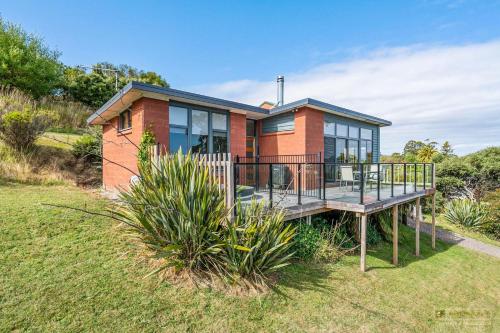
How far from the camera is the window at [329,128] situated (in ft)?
37.4

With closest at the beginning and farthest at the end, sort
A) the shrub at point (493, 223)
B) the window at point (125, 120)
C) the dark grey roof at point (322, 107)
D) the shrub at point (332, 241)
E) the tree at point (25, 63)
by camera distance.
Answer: the shrub at point (332, 241)
the window at point (125, 120)
the dark grey roof at point (322, 107)
the shrub at point (493, 223)
the tree at point (25, 63)

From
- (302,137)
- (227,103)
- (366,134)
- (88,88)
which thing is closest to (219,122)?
(227,103)

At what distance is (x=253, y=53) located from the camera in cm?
1419

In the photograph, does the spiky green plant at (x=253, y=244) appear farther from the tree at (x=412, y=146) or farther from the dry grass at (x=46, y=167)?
the tree at (x=412, y=146)

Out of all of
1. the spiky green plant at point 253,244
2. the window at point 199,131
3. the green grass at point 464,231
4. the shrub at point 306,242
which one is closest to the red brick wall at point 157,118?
the window at point 199,131

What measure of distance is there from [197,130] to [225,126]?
4.15 ft

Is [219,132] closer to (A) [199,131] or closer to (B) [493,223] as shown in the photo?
(A) [199,131]

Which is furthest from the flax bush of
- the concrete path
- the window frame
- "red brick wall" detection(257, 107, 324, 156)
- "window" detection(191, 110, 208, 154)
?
the concrete path

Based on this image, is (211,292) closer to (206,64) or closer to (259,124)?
(259,124)

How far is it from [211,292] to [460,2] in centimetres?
1168

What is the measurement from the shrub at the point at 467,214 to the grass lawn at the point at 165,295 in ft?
26.5

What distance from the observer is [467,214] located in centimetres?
1288

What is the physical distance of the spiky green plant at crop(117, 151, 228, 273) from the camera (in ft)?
13.4

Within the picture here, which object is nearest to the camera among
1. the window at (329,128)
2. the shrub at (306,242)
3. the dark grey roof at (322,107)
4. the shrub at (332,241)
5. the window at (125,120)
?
the shrub at (306,242)
